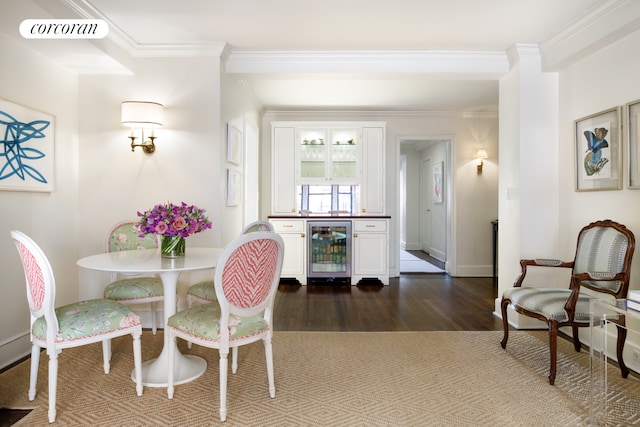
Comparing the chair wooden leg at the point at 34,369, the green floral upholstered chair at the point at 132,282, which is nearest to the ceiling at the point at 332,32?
the green floral upholstered chair at the point at 132,282

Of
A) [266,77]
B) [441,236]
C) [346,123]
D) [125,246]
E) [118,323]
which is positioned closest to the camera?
[118,323]

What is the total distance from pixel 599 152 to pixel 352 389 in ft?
8.13

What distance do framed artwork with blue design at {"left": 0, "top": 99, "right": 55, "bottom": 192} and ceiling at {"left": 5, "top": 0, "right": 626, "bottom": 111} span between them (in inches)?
20.1

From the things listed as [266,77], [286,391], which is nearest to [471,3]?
[266,77]

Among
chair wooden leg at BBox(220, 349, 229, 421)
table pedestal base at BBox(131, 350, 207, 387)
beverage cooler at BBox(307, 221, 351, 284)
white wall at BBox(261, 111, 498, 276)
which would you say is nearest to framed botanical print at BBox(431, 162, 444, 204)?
white wall at BBox(261, 111, 498, 276)

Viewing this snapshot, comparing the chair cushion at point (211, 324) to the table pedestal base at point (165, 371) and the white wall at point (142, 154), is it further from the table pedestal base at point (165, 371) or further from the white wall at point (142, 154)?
the white wall at point (142, 154)

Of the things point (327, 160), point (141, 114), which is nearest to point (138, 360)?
point (141, 114)

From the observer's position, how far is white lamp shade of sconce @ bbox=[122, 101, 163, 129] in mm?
2949

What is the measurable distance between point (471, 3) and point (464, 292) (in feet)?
10.4

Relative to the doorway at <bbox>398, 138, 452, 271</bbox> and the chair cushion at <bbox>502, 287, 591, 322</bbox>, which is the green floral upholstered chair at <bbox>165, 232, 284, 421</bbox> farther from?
the doorway at <bbox>398, 138, 452, 271</bbox>

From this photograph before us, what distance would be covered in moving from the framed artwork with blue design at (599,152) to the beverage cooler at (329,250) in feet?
8.71

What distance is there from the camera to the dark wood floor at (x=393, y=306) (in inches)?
130

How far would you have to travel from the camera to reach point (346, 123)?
5090mm

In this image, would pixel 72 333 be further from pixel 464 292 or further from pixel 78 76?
pixel 464 292
